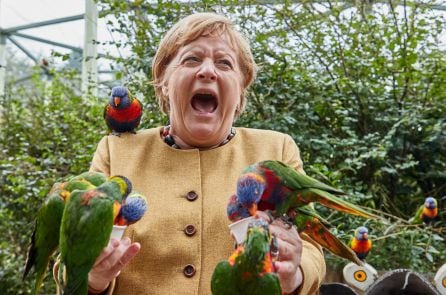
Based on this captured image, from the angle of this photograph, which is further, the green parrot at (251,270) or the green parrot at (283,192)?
the green parrot at (283,192)

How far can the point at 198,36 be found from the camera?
4.43 ft

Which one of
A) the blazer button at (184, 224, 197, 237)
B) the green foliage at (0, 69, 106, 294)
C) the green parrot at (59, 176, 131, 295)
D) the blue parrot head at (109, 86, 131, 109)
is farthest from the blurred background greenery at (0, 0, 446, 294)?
the green parrot at (59, 176, 131, 295)

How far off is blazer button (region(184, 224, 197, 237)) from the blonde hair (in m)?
0.45

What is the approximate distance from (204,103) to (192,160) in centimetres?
15

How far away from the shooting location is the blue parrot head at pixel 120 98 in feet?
6.95

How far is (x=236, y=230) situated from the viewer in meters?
0.89

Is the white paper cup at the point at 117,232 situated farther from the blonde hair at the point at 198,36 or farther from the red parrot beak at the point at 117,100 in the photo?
the red parrot beak at the point at 117,100

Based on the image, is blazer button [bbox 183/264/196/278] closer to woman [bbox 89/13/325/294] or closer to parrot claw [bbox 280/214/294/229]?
woman [bbox 89/13/325/294]

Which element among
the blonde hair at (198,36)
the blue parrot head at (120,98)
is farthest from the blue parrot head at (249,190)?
the blue parrot head at (120,98)

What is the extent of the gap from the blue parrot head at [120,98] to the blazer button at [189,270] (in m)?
1.00

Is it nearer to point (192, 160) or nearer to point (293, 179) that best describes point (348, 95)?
point (192, 160)

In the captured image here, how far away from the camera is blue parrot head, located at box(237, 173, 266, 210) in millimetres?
917

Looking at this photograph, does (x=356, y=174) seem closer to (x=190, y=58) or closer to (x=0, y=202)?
(x=190, y=58)

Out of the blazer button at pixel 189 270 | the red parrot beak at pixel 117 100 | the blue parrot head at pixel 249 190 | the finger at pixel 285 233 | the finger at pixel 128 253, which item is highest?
the red parrot beak at pixel 117 100
